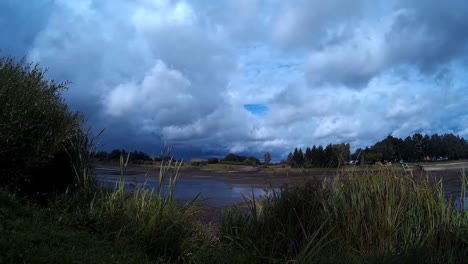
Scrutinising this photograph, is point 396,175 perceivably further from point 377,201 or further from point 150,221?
point 150,221

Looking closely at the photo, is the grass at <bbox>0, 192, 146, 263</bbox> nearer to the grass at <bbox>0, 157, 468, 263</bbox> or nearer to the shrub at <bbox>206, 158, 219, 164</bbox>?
the grass at <bbox>0, 157, 468, 263</bbox>

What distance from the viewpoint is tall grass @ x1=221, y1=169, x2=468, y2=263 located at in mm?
8000

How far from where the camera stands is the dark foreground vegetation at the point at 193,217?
7.39m

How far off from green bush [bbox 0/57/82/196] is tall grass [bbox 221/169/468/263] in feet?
13.9

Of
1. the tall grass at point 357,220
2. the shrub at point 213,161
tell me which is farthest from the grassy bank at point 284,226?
the shrub at point 213,161

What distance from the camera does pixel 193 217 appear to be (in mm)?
10359

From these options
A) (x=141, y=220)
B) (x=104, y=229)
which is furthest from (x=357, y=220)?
(x=104, y=229)

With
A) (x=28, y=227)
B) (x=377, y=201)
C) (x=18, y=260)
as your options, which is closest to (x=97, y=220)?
(x=28, y=227)

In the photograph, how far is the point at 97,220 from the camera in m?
8.98

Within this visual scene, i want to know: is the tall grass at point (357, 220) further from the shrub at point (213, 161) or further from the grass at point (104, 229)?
the shrub at point (213, 161)

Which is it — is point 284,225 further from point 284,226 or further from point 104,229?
point 104,229

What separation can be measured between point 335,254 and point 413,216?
2223 mm

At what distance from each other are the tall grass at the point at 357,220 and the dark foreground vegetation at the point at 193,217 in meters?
0.02

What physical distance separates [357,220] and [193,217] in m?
3.75
